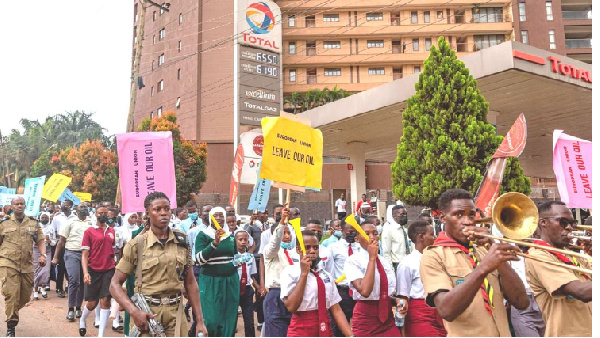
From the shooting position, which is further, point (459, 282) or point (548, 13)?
point (548, 13)

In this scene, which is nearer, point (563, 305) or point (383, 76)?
point (563, 305)

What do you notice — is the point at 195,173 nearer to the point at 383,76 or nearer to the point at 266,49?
the point at 266,49

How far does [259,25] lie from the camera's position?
74.9 ft

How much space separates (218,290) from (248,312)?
1237 mm

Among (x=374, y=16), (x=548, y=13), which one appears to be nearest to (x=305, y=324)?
(x=374, y=16)

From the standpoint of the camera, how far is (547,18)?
44.0 m

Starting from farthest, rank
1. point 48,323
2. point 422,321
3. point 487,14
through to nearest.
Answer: point 487,14
point 48,323
point 422,321

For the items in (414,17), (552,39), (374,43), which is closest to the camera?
(374,43)

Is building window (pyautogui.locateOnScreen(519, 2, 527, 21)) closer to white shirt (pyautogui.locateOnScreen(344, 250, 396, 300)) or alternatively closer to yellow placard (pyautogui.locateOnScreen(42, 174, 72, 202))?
yellow placard (pyautogui.locateOnScreen(42, 174, 72, 202))

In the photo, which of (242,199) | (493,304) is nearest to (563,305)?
(493,304)

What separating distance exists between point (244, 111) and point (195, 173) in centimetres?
997

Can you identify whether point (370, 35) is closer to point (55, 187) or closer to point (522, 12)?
point (522, 12)

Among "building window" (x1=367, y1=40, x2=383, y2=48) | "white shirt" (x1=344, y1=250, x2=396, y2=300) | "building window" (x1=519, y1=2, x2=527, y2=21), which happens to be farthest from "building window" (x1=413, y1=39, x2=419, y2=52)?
"white shirt" (x1=344, y1=250, x2=396, y2=300)

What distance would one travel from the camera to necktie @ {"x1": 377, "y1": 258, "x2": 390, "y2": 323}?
4.52 metres
